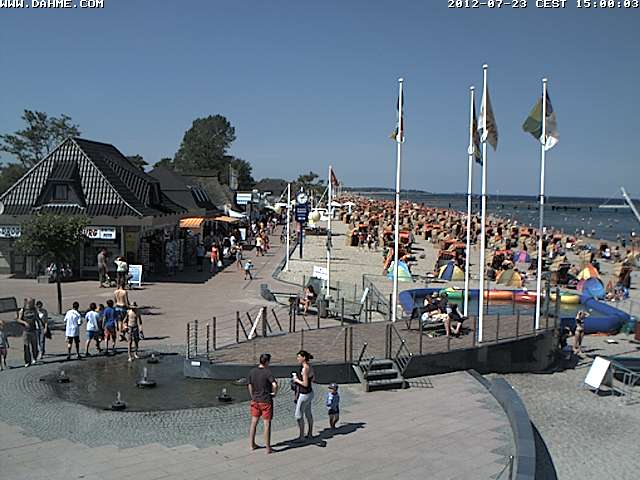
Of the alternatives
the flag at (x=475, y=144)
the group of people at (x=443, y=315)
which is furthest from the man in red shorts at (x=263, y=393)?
the flag at (x=475, y=144)

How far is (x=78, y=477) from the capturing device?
816cm

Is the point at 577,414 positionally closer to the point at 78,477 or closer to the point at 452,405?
the point at 452,405

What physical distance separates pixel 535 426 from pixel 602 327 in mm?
11083

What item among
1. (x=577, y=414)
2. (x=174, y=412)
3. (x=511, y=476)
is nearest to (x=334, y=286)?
(x=577, y=414)

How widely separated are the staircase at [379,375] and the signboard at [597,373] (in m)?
5.30

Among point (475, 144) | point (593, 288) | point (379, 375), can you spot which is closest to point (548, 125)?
point (475, 144)

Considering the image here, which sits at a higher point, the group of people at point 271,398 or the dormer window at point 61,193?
the dormer window at point 61,193

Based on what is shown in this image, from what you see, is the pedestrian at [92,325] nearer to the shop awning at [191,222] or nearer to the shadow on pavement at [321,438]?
the shadow on pavement at [321,438]

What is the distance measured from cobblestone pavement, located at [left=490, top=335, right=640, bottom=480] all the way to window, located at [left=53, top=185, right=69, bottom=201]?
21053mm

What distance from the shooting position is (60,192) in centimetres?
2925

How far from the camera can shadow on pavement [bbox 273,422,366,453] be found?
9398 millimetres

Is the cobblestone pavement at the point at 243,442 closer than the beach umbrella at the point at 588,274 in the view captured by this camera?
Yes

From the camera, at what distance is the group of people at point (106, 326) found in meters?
14.6

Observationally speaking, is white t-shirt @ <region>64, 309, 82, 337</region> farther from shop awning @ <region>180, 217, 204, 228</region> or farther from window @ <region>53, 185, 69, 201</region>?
shop awning @ <region>180, 217, 204, 228</region>
